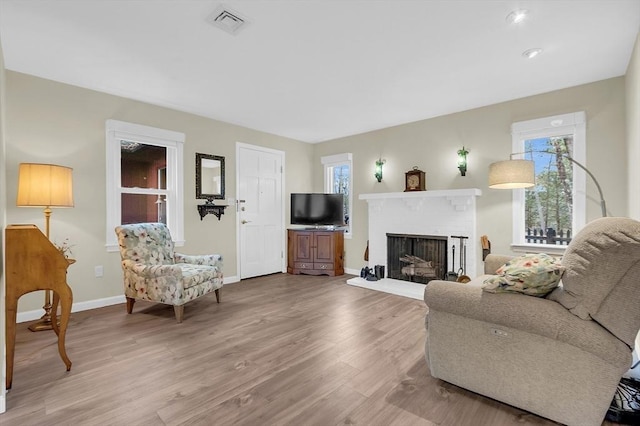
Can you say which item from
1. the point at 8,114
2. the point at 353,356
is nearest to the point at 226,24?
the point at 8,114

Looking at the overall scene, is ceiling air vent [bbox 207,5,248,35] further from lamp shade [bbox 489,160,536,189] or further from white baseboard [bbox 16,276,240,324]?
white baseboard [bbox 16,276,240,324]

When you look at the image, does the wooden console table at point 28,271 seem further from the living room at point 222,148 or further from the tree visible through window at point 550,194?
the tree visible through window at point 550,194

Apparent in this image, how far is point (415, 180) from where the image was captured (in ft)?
15.1

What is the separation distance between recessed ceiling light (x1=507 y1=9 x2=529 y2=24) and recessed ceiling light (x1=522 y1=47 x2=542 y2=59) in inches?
21.6

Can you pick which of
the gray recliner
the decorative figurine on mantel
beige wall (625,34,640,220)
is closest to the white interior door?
the decorative figurine on mantel

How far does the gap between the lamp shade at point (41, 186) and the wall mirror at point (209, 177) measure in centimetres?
169

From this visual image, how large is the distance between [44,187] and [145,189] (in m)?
1.25

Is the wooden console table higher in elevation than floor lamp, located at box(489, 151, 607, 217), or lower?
lower

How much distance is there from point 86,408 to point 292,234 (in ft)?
12.7

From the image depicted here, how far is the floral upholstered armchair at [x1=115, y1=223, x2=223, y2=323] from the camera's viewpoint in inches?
120

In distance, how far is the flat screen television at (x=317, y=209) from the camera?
17.9 feet

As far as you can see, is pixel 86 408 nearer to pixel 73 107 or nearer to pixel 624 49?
pixel 73 107

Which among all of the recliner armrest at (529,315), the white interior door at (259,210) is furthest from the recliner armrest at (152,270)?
the recliner armrest at (529,315)

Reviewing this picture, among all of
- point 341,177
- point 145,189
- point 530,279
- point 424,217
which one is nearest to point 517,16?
point 530,279
